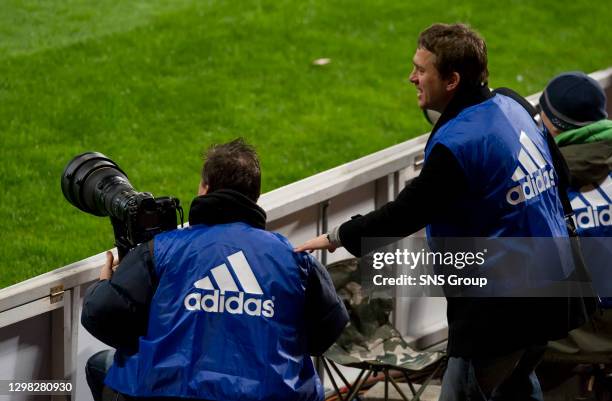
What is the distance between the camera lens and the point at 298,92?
359 inches

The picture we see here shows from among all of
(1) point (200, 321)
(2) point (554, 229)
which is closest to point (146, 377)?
(1) point (200, 321)

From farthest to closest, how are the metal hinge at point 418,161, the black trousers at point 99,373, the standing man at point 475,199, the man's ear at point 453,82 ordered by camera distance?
1. the metal hinge at point 418,161
2. the black trousers at point 99,373
3. the man's ear at point 453,82
4. the standing man at point 475,199

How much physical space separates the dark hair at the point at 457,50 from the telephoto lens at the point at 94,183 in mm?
1298

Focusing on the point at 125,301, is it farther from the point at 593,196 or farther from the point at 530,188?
the point at 593,196

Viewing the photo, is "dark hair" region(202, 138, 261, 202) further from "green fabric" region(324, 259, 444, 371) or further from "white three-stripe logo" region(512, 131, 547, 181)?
"green fabric" region(324, 259, 444, 371)

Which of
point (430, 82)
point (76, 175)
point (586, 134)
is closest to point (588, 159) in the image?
point (586, 134)

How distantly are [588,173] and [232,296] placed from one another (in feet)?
7.54

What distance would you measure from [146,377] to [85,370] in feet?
3.50

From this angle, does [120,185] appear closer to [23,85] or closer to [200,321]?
[200,321]

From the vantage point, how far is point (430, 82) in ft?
16.0

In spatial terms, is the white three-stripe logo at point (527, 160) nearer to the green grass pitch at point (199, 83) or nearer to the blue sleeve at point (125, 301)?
the blue sleeve at point (125, 301)

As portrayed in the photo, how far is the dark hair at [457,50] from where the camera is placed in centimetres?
483

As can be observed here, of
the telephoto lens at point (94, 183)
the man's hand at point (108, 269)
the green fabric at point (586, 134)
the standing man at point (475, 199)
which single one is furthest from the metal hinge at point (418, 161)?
the man's hand at point (108, 269)

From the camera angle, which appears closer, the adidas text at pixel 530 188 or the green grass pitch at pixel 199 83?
the adidas text at pixel 530 188
